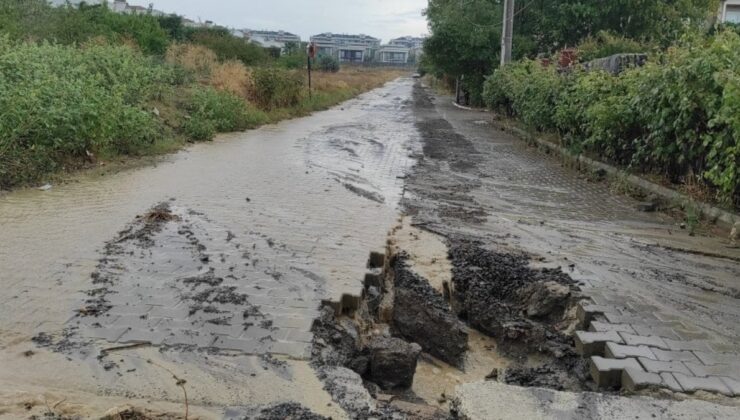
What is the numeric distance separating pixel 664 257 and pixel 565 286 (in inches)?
70.5

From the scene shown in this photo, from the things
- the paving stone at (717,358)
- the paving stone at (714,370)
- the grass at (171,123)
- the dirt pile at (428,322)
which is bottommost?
the dirt pile at (428,322)

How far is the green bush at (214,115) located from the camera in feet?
50.6

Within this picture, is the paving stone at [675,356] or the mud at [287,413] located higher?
the mud at [287,413]

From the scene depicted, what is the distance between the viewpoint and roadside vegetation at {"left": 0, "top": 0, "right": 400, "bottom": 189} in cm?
912

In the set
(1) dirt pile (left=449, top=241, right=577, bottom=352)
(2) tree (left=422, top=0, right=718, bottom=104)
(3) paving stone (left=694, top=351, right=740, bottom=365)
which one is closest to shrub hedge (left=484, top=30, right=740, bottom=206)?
(1) dirt pile (left=449, top=241, right=577, bottom=352)

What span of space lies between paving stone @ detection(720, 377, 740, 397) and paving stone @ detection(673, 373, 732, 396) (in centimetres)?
2

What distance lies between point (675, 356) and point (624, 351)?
1.03 feet

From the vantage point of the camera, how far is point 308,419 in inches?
120

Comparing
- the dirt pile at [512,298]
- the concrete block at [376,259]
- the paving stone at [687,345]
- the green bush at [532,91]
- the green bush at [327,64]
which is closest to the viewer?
the paving stone at [687,345]

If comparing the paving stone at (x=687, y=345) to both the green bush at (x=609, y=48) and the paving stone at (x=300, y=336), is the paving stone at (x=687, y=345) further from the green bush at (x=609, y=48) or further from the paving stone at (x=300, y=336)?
the green bush at (x=609, y=48)

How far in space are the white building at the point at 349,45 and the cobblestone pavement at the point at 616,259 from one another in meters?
134

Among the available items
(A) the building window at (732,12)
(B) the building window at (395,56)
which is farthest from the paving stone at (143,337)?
(B) the building window at (395,56)

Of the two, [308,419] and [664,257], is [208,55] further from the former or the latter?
[308,419]

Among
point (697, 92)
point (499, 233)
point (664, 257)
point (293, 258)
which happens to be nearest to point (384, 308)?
point (293, 258)
